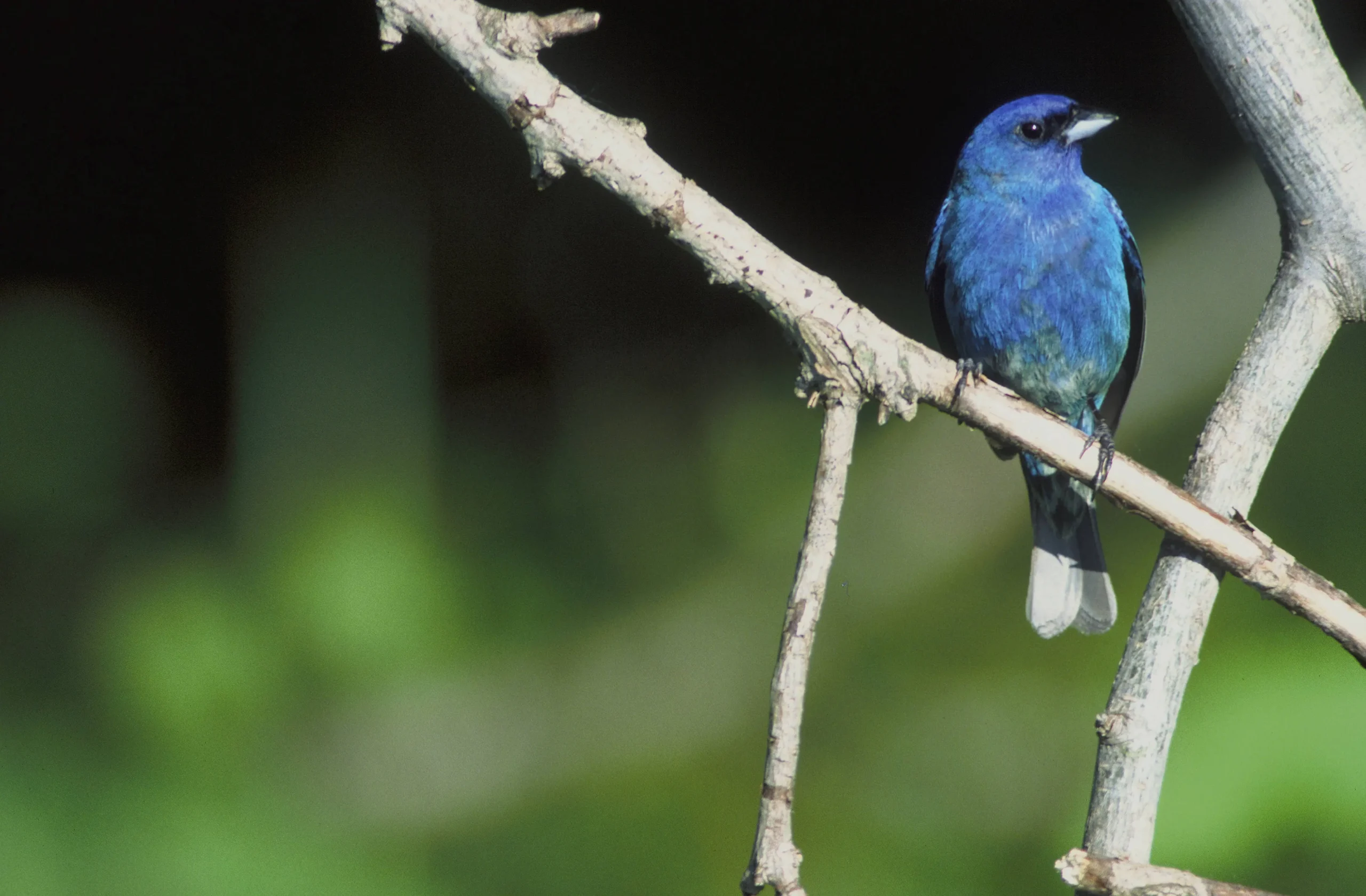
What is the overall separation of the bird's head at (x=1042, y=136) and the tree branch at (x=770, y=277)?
1.24m

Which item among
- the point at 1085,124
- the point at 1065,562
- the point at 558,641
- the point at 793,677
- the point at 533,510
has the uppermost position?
the point at 1085,124

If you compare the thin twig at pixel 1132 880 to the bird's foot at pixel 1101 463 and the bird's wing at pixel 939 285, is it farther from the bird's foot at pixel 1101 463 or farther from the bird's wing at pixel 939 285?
the bird's wing at pixel 939 285

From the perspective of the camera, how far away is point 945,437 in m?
3.21

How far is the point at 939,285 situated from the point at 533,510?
1.22 m

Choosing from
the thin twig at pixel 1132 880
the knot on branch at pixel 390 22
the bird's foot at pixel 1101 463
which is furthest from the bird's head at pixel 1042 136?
the thin twig at pixel 1132 880

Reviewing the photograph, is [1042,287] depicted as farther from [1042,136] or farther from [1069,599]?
[1069,599]

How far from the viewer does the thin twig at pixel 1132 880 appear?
4.54 feet

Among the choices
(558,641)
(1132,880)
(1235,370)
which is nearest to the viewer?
(1132,880)

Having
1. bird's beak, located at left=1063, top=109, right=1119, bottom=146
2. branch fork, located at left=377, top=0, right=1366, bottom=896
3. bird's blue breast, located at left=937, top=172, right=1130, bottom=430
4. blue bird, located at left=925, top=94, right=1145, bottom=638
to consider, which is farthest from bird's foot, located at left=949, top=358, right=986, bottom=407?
bird's beak, located at left=1063, top=109, right=1119, bottom=146

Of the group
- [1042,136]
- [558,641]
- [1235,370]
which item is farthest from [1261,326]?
[558,641]

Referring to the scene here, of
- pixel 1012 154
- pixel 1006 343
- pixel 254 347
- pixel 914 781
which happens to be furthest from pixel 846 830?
pixel 254 347

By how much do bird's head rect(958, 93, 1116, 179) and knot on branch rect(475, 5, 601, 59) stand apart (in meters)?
1.46

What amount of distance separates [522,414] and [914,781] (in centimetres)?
143

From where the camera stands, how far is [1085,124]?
2.69 metres
